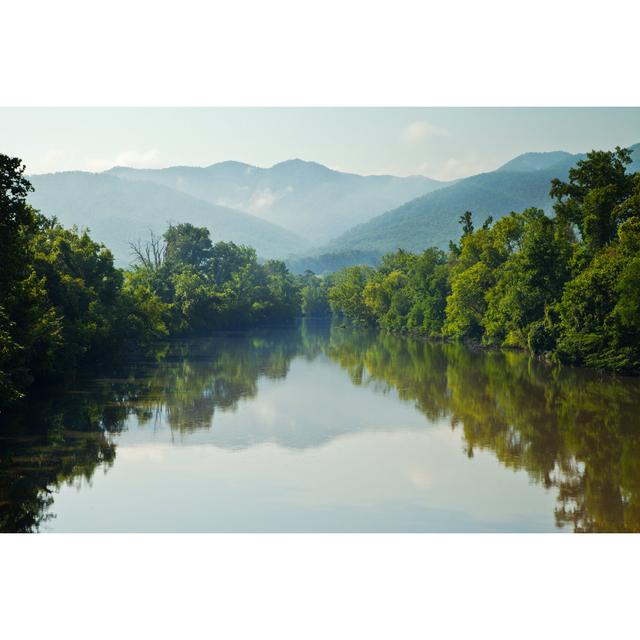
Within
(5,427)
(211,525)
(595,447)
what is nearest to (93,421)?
(5,427)

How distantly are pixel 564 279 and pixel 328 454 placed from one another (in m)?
28.4

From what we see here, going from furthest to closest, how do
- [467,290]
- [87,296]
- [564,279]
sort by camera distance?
[467,290] → [564,279] → [87,296]

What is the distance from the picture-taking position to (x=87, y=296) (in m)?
41.6

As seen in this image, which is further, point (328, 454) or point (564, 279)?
point (564, 279)

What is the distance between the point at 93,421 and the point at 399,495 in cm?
1284

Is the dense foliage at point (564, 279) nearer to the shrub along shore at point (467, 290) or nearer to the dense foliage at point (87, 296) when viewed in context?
the shrub along shore at point (467, 290)

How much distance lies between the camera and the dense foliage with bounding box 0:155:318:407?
25.8 meters

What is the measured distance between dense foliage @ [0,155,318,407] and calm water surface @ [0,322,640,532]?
2.35 m

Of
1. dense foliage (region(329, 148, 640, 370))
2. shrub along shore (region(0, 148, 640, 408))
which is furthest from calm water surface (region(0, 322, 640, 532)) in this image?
dense foliage (region(329, 148, 640, 370))

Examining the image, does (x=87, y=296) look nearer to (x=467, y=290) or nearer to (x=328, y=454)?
(x=328, y=454)

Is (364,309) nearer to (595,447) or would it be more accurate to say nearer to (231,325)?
(231,325)

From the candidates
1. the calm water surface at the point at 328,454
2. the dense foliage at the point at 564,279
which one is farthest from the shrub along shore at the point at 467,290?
the calm water surface at the point at 328,454

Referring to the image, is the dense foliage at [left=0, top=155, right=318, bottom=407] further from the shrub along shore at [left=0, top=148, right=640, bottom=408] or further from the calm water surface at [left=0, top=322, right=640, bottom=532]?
the calm water surface at [left=0, top=322, right=640, bottom=532]

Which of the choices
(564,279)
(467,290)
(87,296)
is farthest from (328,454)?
(467,290)
